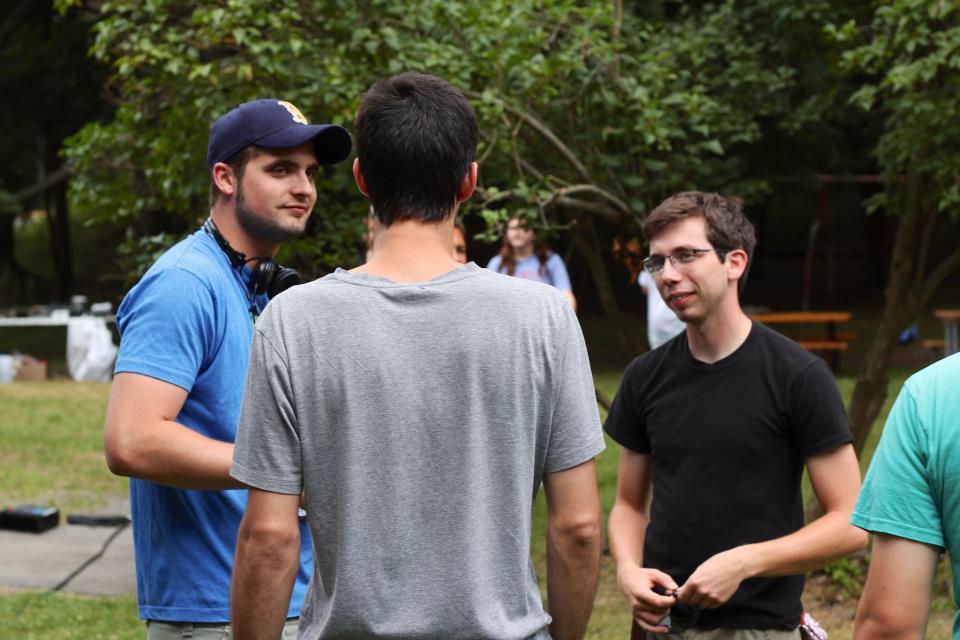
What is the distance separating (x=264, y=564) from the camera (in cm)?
220

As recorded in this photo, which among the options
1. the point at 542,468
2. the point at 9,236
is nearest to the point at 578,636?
the point at 542,468

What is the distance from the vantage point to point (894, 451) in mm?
2080

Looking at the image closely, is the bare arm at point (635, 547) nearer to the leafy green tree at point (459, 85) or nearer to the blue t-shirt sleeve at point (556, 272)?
the leafy green tree at point (459, 85)

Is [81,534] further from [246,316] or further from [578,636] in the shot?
[578,636]

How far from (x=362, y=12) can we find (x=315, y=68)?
40cm

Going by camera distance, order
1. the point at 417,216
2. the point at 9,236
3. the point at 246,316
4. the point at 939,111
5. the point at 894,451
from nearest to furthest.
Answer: the point at 894,451
the point at 417,216
the point at 246,316
the point at 939,111
the point at 9,236

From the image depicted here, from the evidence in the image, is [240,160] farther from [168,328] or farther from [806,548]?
[806,548]

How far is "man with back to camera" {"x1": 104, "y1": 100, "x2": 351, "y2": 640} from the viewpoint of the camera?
2727mm

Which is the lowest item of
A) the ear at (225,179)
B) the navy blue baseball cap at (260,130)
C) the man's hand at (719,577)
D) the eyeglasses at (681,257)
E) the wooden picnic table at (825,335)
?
the wooden picnic table at (825,335)

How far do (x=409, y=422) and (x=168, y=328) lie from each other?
873 millimetres

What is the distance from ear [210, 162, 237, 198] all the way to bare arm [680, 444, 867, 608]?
4.77 feet

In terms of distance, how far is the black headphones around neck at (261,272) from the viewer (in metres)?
3.04

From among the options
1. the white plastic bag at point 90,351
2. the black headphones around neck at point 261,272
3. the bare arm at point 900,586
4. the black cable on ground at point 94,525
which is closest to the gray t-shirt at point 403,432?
the bare arm at point 900,586

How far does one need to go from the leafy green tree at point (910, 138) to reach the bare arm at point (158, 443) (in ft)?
14.2
